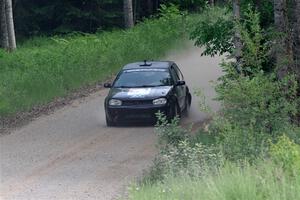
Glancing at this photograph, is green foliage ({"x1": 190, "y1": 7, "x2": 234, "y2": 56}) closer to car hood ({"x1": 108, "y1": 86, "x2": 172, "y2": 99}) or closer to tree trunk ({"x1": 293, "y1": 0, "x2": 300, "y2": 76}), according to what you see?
car hood ({"x1": 108, "y1": 86, "x2": 172, "y2": 99})

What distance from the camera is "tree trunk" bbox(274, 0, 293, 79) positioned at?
47.5 ft

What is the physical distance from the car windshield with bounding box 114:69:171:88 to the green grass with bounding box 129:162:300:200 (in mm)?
11725

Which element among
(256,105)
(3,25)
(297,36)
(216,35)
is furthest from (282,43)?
(3,25)

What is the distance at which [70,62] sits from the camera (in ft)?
91.6

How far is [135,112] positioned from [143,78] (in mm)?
1630

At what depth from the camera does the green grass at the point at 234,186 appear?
703 centimetres

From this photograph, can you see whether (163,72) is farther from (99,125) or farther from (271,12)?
(271,12)

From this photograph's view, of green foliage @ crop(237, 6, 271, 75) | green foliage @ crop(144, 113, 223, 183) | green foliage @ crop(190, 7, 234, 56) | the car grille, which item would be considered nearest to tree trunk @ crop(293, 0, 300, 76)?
green foliage @ crop(237, 6, 271, 75)

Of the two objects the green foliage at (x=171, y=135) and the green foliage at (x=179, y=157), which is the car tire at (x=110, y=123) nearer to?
the green foliage at (x=179, y=157)

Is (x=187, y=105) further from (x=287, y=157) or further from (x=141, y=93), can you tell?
(x=287, y=157)

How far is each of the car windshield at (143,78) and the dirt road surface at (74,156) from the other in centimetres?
122

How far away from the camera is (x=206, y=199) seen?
7117 millimetres

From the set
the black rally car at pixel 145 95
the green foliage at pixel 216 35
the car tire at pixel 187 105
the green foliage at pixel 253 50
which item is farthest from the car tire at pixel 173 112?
the green foliage at pixel 253 50

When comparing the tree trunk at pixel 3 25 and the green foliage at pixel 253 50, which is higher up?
the green foliage at pixel 253 50
